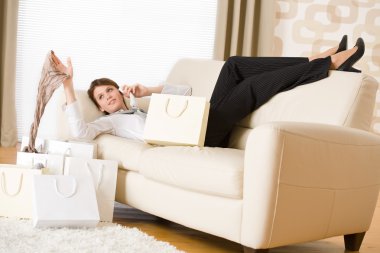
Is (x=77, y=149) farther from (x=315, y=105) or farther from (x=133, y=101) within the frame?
(x=315, y=105)

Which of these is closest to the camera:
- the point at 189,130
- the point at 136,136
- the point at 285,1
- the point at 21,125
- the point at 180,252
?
the point at 180,252

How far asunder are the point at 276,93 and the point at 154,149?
62 centimetres

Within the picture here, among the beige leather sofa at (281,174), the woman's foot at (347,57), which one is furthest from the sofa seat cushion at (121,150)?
the woman's foot at (347,57)

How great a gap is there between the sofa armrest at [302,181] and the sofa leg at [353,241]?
0.49 ft

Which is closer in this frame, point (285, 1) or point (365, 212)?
point (365, 212)

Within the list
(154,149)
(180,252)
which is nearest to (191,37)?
(154,149)

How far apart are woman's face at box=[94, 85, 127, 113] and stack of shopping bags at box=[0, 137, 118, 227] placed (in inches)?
13.5

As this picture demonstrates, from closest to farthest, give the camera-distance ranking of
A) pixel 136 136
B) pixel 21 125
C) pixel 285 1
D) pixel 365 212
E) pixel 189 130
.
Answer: pixel 365 212
pixel 189 130
pixel 136 136
pixel 21 125
pixel 285 1

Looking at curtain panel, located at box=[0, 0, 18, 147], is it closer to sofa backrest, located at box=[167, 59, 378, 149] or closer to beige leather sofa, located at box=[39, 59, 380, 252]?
beige leather sofa, located at box=[39, 59, 380, 252]

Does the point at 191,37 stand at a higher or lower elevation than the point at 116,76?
higher

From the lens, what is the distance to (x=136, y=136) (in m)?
3.00

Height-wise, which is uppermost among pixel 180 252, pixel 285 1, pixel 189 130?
pixel 285 1

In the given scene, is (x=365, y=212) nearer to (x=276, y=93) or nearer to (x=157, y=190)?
(x=276, y=93)

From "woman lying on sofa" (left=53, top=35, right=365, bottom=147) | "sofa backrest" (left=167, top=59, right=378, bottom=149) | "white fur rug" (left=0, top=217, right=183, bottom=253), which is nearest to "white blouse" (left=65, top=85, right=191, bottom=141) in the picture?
"woman lying on sofa" (left=53, top=35, right=365, bottom=147)
